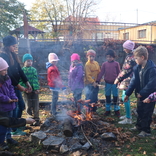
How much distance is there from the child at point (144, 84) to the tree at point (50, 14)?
30.3ft

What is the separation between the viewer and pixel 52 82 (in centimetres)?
505

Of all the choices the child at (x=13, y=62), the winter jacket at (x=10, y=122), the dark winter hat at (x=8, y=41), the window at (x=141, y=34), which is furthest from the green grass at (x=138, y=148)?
the window at (x=141, y=34)

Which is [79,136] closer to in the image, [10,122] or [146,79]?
[10,122]

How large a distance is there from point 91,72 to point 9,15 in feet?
77.3

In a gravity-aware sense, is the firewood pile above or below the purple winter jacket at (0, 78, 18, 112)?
below

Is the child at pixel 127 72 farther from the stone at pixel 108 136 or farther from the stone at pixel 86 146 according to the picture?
the stone at pixel 86 146

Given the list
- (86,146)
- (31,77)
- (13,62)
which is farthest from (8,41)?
(86,146)

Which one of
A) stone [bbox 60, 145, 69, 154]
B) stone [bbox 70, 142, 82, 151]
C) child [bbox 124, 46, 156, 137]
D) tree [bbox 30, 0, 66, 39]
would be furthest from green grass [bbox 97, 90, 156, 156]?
tree [bbox 30, 0, 66, 39]

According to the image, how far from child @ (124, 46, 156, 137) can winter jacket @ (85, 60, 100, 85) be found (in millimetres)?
1628

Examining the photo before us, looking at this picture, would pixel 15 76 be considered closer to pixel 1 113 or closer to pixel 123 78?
pixel 1 113

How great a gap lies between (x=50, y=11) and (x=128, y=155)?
2206 centimetres

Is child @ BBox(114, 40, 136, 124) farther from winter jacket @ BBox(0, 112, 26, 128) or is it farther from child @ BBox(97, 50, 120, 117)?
winter jacket @ BBox(0, 112, 26, 128)

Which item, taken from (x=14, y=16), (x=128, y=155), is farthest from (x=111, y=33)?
(x=14, y=16)

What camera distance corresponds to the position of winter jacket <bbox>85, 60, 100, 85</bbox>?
5570mm
